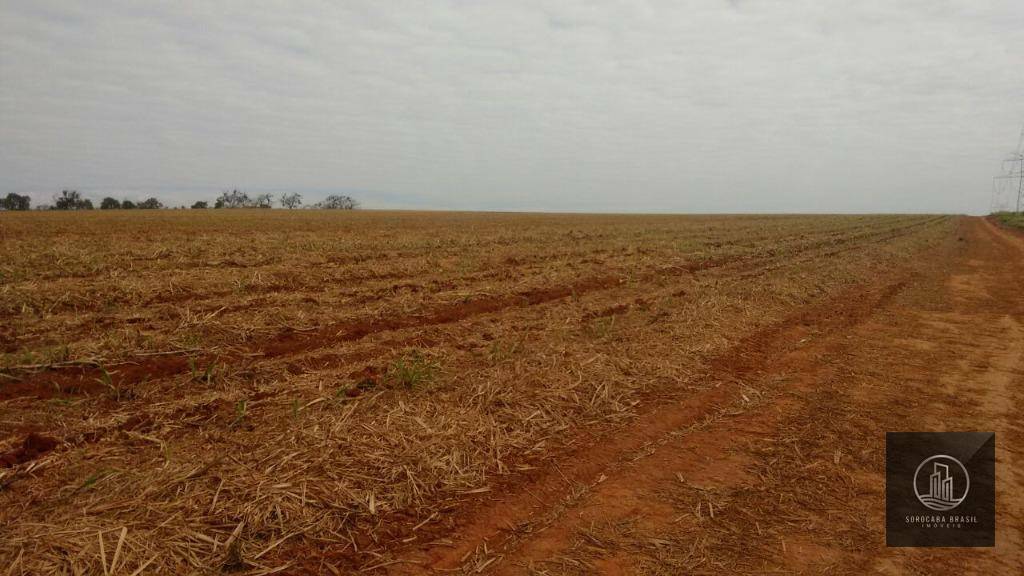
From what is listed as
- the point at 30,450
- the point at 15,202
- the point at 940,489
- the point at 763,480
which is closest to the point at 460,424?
the point at 763,480

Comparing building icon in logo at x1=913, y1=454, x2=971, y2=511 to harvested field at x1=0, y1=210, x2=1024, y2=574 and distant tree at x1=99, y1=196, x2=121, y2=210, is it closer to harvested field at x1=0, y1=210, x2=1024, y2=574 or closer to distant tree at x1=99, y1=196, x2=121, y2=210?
harvested field at x1=0, y1=210, x2=1024, y2=574

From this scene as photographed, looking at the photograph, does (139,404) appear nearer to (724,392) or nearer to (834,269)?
(724,392)

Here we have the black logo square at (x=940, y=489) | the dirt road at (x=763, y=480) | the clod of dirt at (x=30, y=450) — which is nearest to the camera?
the dirt road at (x=763, y=480)

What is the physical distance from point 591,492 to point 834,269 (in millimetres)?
14494

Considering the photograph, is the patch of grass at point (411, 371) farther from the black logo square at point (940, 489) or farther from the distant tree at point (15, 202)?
the distant tree at point (15, 202)

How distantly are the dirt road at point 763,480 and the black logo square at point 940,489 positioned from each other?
85 millimetres

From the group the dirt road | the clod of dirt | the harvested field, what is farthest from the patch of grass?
the clod of dirt

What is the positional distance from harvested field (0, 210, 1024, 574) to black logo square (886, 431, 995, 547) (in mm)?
113

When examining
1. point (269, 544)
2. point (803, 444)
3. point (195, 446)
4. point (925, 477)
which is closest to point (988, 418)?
point (925, 477)

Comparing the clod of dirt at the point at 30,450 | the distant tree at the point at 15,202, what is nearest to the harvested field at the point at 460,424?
the clod of dirt at the point at 30,450

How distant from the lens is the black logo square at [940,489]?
132 inches

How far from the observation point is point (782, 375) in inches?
247

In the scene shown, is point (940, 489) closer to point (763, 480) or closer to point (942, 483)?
point (942, 483)

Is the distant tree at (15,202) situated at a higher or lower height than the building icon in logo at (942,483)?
higher
